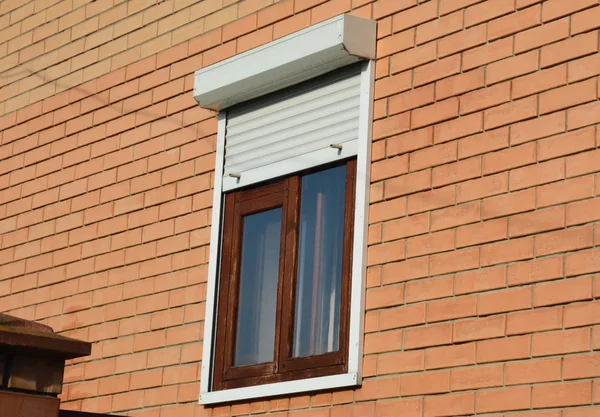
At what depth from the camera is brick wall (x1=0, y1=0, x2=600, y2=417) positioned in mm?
6496

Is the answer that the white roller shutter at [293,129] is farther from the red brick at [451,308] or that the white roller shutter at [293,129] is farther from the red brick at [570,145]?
the red brick at [570,145]

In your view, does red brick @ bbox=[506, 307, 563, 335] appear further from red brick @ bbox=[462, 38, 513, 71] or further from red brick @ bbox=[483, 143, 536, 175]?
red brick @ bbox=[462, 38, 513, 71]

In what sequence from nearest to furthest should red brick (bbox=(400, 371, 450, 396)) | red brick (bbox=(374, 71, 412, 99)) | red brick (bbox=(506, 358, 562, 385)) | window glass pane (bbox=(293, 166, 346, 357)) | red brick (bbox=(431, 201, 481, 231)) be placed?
red brick (bbox=(506, 358, 562, 385)) < red brick (bbox=(400, 371, 450, 396)) < red brick (bbox=(431, 201, 481, 231)) < red brick (bbox=(374, 71, 412, 99)) < window glass pane (bbox=(293, 166, 346, 357))

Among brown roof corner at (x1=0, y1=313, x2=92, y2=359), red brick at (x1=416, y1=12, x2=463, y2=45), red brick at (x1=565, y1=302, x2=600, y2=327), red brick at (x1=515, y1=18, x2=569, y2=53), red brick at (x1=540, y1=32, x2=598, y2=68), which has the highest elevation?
red brick at (x1=416, y1=12, x2=463, y2=45)

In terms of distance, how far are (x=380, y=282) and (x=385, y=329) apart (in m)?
0.26

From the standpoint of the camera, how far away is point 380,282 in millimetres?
7316

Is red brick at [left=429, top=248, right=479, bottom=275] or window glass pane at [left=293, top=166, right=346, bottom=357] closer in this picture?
red brick at [left=429, top=248, right=479, bottom=275]

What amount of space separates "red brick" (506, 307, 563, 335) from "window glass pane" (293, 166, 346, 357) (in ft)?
4.18

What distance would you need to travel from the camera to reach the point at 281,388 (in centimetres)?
761

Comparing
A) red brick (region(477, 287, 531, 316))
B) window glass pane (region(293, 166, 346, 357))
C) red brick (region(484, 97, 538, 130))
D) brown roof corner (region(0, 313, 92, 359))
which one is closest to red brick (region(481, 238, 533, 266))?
red brick (region(477, 287, 531, 316))

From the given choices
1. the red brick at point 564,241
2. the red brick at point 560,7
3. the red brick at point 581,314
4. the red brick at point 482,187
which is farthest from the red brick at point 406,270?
the red brick at point 560,7

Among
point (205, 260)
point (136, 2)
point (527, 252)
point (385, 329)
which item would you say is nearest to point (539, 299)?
point (527, 252)

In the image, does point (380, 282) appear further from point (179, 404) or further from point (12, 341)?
point (12, 341)

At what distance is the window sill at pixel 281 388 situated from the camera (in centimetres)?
727
